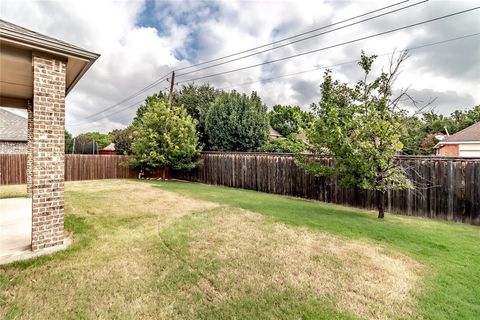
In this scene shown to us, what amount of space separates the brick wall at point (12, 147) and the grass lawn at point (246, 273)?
16761 mm

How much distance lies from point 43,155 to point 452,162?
9.71m

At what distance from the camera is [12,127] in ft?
60.6

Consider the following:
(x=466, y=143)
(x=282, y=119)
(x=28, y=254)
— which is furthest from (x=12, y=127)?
(x=282, y=119)

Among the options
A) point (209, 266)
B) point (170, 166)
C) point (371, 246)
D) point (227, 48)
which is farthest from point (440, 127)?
point (209, 266)

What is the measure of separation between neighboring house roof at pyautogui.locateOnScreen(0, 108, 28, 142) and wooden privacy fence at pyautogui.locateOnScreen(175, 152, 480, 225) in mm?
16194

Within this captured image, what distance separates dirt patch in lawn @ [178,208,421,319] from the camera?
2.79m

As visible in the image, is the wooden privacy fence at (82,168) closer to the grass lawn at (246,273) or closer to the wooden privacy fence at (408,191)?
the wooden privacy fence at (408,191)

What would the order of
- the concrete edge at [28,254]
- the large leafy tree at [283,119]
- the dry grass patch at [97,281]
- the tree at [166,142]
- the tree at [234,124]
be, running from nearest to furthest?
the dry grass patch at [97,281]
the concrete edge at [28,254]
the tree at [166,142]
the tree at [234,124]
the large leafy tree at [283,119]

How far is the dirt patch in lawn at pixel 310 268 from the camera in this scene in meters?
2.79

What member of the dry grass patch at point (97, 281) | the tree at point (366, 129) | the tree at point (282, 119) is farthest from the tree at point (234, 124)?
the tree at point (282, 119)

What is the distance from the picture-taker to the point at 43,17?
7.30 m

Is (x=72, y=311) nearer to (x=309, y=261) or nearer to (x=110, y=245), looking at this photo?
(x=110, y=245)

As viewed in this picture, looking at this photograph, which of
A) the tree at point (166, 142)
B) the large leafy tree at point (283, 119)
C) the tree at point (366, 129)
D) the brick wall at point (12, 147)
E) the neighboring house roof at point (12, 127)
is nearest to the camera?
the tree at point (366, 129)

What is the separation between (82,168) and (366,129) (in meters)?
16.1
